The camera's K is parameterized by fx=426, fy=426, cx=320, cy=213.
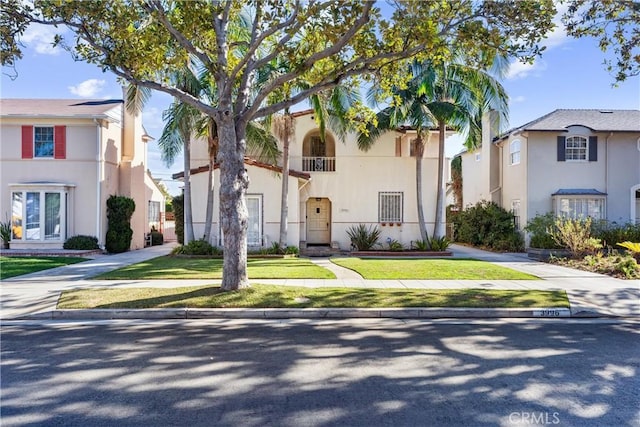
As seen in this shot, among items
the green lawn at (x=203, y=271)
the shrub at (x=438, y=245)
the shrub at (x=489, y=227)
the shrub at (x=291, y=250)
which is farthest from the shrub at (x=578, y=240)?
the shrub at (x=291, y=250)

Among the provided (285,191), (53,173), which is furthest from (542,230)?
(53,173)

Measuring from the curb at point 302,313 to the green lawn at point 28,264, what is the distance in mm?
5727

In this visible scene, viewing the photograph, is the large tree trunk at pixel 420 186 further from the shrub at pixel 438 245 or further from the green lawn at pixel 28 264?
the green lawn at pixel 28 264

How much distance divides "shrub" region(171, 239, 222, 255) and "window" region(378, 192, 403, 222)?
7.97 meters

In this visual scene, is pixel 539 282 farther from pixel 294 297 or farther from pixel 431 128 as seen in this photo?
pixel 431 128

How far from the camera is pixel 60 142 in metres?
19.1

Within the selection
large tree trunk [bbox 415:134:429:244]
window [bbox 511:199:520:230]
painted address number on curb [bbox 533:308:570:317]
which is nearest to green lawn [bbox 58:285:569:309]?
painted address number on curb [bbox 533:308:570:317]

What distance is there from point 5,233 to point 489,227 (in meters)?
23.1

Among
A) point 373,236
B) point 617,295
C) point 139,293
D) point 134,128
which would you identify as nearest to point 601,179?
point 373,236

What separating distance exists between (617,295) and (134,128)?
21.6 m

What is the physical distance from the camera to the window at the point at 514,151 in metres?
21.5

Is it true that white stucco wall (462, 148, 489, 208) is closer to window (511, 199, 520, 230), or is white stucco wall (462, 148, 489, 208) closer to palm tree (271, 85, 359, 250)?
window (511, 199, 520, 230)

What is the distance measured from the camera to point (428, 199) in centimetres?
2053

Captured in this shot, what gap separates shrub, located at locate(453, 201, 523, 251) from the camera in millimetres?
21125
